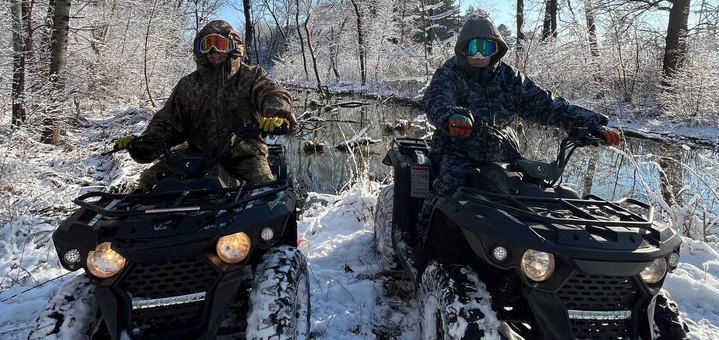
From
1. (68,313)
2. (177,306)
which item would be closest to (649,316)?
(177,306)

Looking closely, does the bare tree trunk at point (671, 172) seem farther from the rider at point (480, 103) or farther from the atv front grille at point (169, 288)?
the atv front grille at point (169, 288)

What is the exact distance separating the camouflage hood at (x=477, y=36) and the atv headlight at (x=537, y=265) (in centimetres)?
181

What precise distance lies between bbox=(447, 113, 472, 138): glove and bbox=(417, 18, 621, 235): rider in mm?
357

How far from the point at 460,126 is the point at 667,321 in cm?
128

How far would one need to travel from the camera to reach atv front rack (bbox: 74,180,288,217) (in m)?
1.88

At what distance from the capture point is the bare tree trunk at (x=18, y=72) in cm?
707

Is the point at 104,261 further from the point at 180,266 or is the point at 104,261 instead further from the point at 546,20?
the point at 546,20

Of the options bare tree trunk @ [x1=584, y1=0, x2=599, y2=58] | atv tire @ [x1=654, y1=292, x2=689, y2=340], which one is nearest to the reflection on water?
atv tire @ [x1=654, y1=292, x2=689, y2=340]

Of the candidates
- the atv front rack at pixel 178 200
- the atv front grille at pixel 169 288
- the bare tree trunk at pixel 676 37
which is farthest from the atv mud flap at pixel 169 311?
the bare tree trunk at pixel 676 37

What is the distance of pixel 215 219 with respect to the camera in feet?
6.13

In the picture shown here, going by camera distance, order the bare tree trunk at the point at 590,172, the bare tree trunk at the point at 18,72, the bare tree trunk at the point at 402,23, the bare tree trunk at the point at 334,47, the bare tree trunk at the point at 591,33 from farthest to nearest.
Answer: the bare tree trunk at the point at 402,23
the bare tree trunk at the point at 334,47
the bare tree trunk at the point at 591,33
the bare tree trunk at the point at 18,72
the bare tree trunk at the point at 590,172

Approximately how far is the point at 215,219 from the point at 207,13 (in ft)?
75.8

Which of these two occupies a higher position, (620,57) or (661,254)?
(620,57)

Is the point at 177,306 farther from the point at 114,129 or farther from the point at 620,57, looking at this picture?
the point at 620,57
